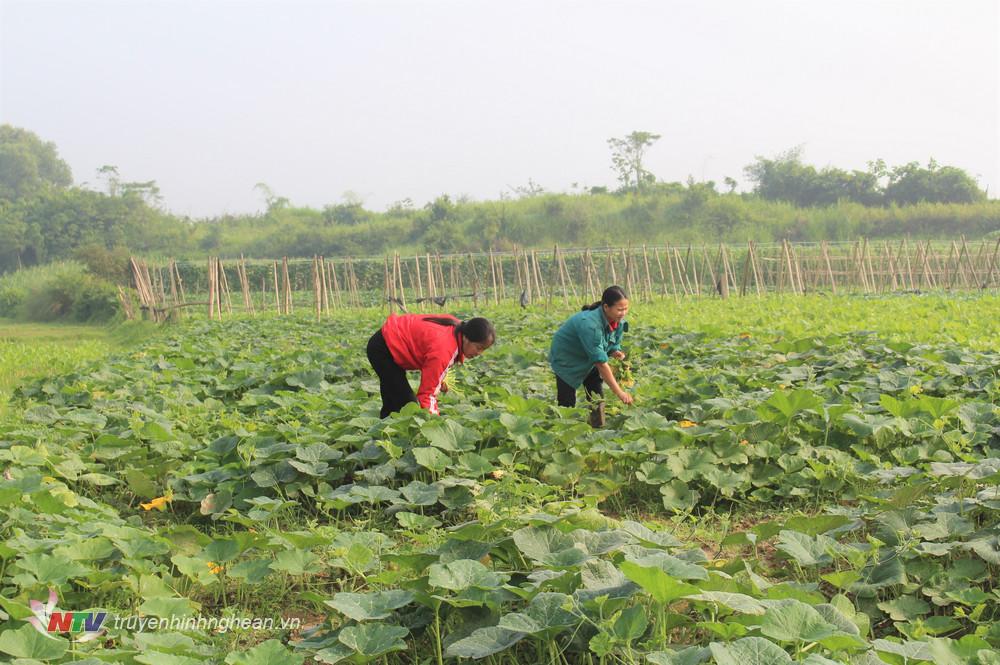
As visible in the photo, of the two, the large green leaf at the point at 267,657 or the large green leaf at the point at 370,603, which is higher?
the large green leaf at the point at 370,603

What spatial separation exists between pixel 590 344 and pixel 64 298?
26.2 meters

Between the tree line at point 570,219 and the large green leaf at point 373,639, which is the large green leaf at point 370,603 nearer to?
the large green leaf at point 373,639

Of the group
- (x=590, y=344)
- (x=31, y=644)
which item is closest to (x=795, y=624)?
(x=31, y=644)

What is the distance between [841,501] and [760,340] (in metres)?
5.05

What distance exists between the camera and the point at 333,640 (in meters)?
2.59

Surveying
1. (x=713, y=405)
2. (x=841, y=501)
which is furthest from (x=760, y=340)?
(x=841, y=501)

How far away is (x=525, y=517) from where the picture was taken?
310 cm

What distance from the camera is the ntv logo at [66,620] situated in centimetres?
274

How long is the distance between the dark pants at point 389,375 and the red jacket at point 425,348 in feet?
0.17

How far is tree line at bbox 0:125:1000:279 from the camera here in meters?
36.9

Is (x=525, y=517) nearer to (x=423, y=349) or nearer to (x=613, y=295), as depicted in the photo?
(x=423, y=349)

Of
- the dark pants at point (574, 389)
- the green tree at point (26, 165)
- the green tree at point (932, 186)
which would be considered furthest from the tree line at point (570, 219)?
the dark pants at point (574, 389)

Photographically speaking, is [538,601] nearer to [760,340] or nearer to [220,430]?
[220,430]

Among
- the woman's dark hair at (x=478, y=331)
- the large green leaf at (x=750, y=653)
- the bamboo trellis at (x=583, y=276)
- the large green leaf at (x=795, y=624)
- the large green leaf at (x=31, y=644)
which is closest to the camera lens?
the large green leaf at (x=750, y=653)
